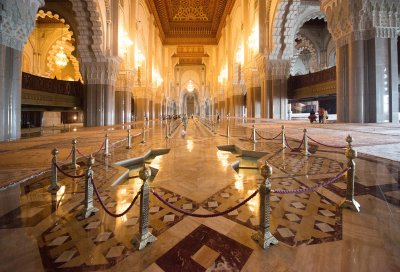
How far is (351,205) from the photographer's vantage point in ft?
7.45

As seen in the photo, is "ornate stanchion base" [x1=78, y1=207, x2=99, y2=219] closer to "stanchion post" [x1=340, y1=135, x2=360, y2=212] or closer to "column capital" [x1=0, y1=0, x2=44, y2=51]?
"stanchion post" [x1=340, y1=135, x2=360, y2=212]

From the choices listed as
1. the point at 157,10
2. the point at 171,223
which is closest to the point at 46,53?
Answer: the point at 157,10

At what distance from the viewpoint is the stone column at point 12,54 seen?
19.1 ft

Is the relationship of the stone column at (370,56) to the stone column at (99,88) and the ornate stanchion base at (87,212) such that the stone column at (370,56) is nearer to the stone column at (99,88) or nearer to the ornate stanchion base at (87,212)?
the ornate stanchion base at (87,212)

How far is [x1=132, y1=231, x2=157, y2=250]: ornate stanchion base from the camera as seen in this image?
1720 millimetres

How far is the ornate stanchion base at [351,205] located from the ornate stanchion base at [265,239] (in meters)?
1.01

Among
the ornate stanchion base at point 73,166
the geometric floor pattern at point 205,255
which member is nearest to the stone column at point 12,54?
the ornate stanchion base at point 73,166

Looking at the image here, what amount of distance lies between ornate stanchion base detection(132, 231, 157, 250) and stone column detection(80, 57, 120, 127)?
37.8 ft

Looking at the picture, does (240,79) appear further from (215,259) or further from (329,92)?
(215,259)

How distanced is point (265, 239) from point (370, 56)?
940 centimetres

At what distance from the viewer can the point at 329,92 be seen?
13.5 metres

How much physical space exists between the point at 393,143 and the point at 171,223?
5355 mm

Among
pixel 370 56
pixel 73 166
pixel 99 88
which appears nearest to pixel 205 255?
pixel 73 166

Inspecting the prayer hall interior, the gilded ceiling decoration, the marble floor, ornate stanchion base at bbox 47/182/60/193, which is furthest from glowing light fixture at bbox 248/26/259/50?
ornate stanchion base at bbox 47/182/60/193
